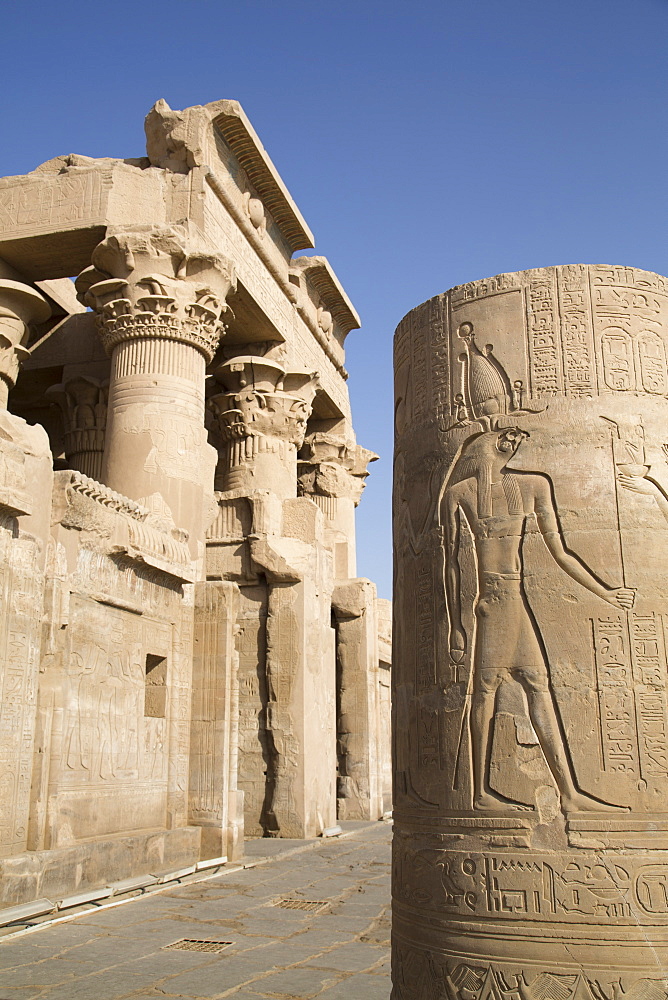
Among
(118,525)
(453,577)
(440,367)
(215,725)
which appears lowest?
(215,725)

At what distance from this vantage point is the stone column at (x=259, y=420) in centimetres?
1374

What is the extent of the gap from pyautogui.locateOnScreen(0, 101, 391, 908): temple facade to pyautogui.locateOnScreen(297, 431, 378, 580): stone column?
0.14 feet

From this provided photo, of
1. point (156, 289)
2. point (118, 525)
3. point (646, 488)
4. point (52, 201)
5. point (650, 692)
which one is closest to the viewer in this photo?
point (650, 692)

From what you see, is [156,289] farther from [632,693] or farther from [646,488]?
[632,693]

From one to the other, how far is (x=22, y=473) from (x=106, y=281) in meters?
4.84

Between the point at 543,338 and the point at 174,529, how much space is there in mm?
5870

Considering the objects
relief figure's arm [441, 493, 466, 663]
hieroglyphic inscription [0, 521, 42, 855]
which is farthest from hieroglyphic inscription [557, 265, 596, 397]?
hieroglyphic inscription [0, 521, 42, 855]

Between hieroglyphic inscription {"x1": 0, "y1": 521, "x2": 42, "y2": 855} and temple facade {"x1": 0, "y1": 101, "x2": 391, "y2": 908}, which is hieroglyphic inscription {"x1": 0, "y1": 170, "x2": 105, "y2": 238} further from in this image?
hieroglyphic inscription {"x1": 0, "y1": 521, "x2": 42, "y2": 855}

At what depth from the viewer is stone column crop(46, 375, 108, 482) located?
13.4m

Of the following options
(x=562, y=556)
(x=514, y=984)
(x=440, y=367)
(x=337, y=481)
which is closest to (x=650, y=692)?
(x=562, y=556)

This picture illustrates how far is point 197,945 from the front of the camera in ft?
17.3

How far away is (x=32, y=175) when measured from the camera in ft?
38.1

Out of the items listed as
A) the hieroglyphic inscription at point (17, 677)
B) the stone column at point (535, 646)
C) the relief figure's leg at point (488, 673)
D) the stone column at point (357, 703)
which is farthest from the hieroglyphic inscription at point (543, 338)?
the stone column at point (357, 703)

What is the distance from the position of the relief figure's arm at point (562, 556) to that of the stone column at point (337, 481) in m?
13.2
